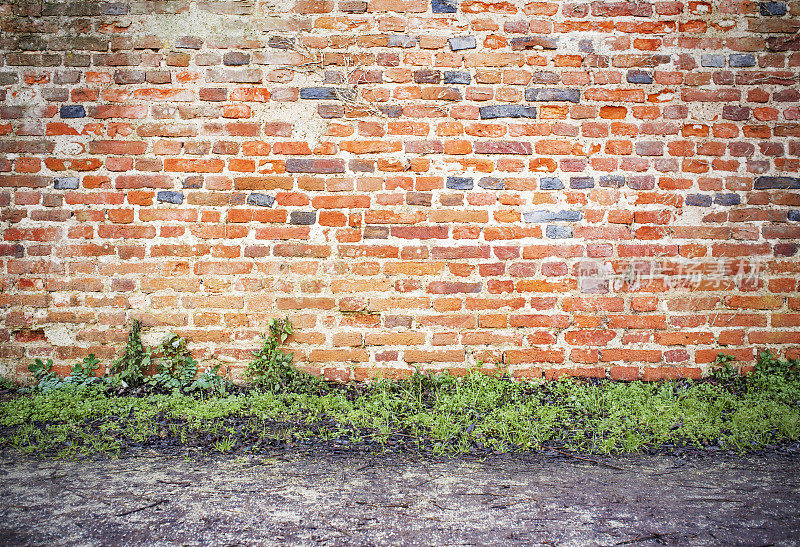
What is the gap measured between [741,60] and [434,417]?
294 cm

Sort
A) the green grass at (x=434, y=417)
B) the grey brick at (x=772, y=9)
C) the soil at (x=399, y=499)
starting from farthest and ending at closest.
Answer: the grey brick at (x=772, y=9)
the green grass at (x=434, y=417)
the soil at (x=399, y=499)

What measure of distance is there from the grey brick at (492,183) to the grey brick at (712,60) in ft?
4.83

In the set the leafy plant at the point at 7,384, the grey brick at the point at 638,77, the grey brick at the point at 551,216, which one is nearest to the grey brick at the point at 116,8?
the leafy plant at the point at 7,384

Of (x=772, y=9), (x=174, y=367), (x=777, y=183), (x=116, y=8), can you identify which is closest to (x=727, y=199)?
(x=777, y=183)

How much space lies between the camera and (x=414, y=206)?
9.29ft

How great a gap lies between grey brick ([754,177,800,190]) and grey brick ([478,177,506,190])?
164 centimetres

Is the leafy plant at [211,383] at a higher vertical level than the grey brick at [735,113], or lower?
lower

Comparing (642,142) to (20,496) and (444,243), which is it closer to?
(444,243)

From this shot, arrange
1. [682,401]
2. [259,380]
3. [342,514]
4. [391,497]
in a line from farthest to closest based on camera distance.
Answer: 1. [259,380]
2. [682,401]
3. [391,497]
4. [342,514]

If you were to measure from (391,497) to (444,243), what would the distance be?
5.06 ft

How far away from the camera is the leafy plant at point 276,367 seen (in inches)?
110

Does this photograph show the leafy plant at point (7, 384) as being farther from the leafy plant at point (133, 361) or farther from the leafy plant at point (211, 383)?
the leafy plant at point (211, 383)

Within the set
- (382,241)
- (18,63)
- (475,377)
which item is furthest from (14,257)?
(475,377)

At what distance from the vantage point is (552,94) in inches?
110
